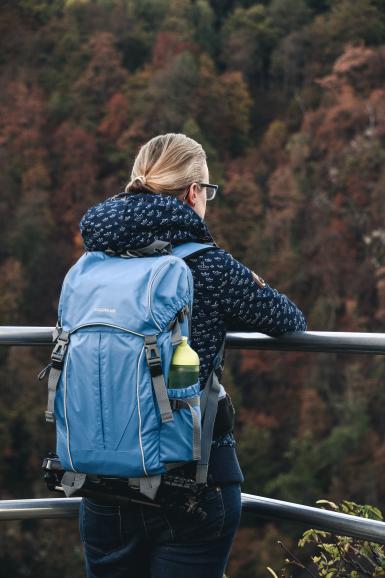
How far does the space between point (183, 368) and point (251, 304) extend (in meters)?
0.23

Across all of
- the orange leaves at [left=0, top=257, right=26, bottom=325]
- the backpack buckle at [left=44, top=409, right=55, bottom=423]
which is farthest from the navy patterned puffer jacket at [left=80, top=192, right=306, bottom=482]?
the orange leaves at [left=0, top=257, right=26, bottom=325]

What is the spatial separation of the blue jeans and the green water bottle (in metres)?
0.21

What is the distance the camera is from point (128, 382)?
57.6 inches

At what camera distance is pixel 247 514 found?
183 cm

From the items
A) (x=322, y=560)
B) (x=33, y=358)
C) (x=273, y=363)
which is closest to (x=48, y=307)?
(x=33, y=358)

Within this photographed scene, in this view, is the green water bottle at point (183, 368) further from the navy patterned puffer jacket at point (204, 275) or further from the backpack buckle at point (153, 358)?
the navy patterned puffer jacket at point (204, 275)

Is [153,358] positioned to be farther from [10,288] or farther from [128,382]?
[10,288]

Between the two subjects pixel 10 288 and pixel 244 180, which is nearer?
pixel 10 288

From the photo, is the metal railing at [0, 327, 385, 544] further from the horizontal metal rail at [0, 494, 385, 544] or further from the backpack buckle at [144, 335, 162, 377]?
the backpack buckle at [144, 335, 162, 377]

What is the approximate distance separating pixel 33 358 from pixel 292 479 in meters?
10.2

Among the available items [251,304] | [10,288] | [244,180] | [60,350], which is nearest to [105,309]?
[60,350]

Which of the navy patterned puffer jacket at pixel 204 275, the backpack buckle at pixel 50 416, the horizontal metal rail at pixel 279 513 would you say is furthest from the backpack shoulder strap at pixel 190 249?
the horizontal metal rail at pixel 279 513

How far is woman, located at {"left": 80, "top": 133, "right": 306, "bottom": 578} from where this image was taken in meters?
1.57

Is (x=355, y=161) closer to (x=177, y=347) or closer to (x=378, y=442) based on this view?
(x=378, y=442)
